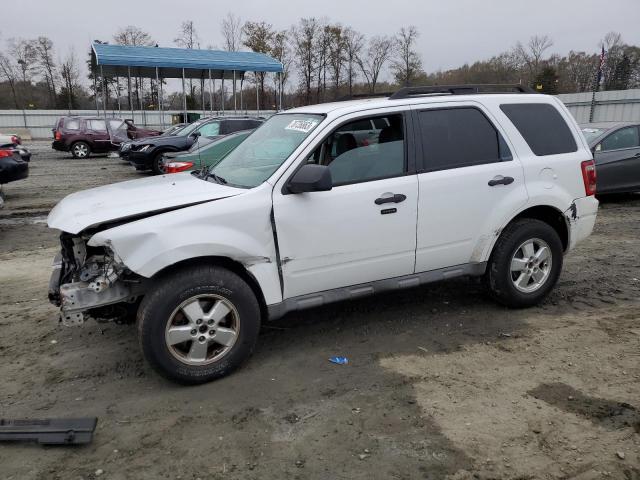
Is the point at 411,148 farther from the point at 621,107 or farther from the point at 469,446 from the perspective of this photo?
the point at 621,107

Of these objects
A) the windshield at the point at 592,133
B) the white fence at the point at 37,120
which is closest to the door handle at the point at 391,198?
the windshield at the point at 592,133

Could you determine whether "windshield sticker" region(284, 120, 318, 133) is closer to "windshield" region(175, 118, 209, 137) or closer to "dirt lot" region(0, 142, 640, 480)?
"dirt lot" region(0, 142, 640, 480)

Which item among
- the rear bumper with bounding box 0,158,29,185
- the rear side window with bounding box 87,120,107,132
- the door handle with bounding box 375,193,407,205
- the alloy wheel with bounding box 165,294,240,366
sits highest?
the rear side window with bounding box 87,120,107,132

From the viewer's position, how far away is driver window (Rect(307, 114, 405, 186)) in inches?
161

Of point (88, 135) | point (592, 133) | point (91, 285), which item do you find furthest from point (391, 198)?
point (88, 135)

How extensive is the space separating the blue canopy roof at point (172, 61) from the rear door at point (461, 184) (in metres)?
27.4

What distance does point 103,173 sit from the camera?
16812mm

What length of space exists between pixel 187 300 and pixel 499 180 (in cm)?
278

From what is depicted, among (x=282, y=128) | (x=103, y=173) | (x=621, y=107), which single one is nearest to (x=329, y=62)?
(x=621, y=107)

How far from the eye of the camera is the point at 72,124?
22500 mm

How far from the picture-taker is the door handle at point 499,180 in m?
4.51

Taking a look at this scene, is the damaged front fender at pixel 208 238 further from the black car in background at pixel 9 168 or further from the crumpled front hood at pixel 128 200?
the black car in background at pixel 9 168

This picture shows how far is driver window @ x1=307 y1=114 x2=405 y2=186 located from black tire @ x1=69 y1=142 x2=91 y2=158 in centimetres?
2106

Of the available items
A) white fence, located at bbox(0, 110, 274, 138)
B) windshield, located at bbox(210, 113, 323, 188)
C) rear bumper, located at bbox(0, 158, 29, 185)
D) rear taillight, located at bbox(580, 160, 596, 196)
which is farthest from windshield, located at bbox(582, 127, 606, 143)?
white fence, located at bbox(0, 110, 274, 138)
